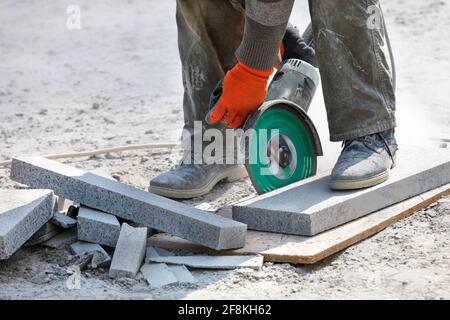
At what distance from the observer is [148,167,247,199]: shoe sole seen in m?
4.19

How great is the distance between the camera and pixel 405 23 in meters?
7.38

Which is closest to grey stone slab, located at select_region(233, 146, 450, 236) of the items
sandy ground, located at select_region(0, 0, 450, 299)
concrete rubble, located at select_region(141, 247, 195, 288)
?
sandy ground, located at select_region(0, 0, 450, 299)

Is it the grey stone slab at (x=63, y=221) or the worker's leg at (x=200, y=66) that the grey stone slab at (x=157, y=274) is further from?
the worker's leg at (x=200, y=66)

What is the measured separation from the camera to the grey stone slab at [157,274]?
328cm

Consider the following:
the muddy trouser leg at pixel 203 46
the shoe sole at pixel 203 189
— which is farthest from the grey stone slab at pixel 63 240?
the muddy trouser leg at pixel 203 46

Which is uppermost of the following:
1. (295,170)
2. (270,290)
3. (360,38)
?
(360,38)

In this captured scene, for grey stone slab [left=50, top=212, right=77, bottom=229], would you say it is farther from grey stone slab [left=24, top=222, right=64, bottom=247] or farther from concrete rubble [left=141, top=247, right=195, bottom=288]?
concrete rubble [left=141, top=247, right=195, bottom=288]

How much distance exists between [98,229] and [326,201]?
3.03 ft

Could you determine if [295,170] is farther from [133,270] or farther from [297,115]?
[133,270]

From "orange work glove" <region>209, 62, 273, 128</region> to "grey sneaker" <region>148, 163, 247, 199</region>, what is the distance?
1.39 ft

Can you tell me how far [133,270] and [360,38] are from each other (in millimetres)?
1384

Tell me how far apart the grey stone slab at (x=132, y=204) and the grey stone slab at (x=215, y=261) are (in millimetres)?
54

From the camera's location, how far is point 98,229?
139 inches

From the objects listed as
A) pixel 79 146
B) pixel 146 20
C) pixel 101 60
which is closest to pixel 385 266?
pixel 79 146
